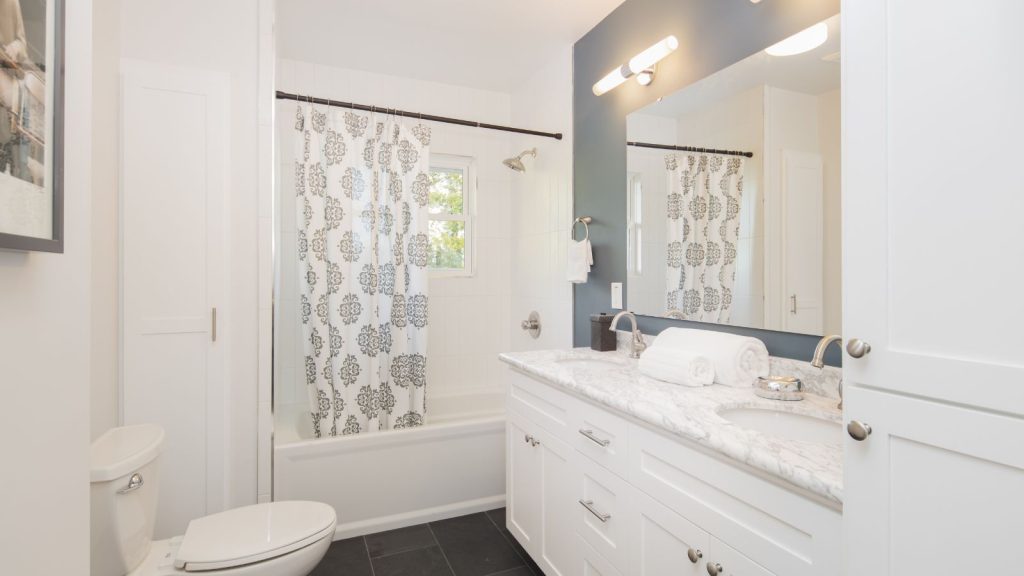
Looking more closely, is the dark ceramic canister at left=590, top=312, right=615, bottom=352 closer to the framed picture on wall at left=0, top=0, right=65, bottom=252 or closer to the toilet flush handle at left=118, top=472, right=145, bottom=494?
the toilet flush handle at left=118, top=472, right=145, bottom=494

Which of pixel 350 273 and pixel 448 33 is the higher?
pixel 448 33

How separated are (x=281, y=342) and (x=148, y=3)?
5.75 ft

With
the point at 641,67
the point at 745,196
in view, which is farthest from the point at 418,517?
the point at 641,67

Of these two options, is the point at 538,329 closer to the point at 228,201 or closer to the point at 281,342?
the point at 281,342

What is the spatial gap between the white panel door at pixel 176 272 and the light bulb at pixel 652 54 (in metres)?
1.67

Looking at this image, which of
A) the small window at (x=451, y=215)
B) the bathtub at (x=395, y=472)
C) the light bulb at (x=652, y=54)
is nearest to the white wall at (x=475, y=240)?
the small window at (x=451, y=215)

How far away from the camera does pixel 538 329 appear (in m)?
2.92

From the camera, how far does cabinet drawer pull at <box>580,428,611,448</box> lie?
53.5 inches

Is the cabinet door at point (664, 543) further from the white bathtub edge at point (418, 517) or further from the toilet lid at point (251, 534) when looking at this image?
the white bathtub edge at point (418, 517)

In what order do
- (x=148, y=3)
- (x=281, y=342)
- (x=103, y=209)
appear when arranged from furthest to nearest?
(x=281, y=342) → (x=148, y=3) → (x=103, y=209)

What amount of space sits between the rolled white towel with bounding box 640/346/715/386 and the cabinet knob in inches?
28.0

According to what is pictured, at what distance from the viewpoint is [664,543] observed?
3.71ft

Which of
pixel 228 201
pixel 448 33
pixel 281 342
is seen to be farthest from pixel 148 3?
pixel 281 342

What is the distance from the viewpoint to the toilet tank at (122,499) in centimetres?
126
